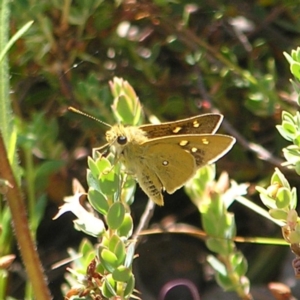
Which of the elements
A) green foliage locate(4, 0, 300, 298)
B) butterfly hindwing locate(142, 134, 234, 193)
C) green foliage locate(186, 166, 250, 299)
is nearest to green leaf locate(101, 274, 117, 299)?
green foliage locate(186, 166, 250, 299)

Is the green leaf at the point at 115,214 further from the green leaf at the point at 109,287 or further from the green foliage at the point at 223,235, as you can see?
the green foliage at the point at 223,235

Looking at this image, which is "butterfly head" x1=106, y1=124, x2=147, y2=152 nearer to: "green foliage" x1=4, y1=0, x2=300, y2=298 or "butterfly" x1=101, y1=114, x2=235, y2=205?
"butterfly" x1=101, y1=114, x2=235, y2=205

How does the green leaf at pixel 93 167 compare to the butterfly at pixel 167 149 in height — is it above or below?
above

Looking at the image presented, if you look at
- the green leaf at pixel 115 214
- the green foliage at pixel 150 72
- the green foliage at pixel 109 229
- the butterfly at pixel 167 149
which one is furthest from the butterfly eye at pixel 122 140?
the green leaf at pixel 115 214

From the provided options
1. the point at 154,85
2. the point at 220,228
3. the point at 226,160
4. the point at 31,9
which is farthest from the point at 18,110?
the point at 220,228

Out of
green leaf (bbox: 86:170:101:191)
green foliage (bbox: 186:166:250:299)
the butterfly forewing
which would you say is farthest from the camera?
the butterfly forewing

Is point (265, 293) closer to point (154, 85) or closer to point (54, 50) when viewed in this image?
point (154, 85)
